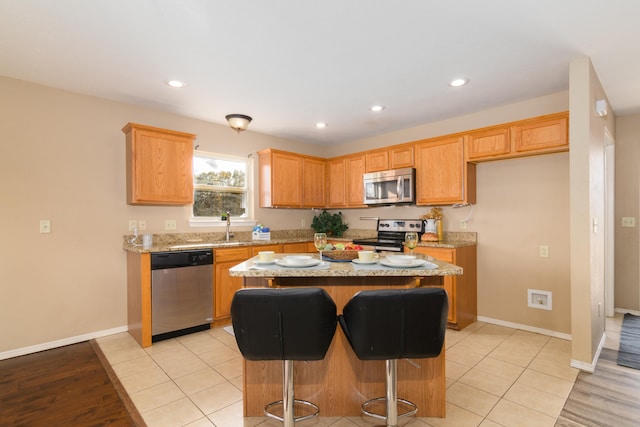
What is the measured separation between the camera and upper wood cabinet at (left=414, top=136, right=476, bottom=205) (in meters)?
3.69

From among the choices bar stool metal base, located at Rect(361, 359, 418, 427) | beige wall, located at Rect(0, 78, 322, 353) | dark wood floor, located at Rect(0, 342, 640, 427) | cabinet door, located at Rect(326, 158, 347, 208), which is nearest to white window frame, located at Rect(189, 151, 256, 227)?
beige wall, located at Rect(0, 78, 322, 353)

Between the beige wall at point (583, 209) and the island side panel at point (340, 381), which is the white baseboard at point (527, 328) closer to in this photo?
the beige wall at point (583, 209)

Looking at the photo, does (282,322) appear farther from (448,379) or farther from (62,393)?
(62,393)

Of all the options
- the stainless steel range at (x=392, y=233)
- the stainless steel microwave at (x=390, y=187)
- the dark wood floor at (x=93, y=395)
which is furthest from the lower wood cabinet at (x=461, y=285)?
the dark wood floor at (x=93, y=395)

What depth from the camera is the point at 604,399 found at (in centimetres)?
212

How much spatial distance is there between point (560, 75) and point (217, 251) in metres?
3.75

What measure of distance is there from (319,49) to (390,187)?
228cm

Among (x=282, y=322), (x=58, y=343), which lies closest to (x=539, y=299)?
(x=282, y=322)

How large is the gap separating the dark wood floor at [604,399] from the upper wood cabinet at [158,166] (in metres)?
3.80

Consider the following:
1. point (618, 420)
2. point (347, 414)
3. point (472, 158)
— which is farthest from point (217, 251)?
point (618, 420)

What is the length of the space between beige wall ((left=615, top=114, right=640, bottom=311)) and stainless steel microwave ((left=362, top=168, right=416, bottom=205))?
2.52 metres

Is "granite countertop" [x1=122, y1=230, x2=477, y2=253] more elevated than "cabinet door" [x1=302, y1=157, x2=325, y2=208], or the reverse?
"cabinet door" [x1=302, y1=157, x2=325, y2=208]

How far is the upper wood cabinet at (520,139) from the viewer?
3.04 m

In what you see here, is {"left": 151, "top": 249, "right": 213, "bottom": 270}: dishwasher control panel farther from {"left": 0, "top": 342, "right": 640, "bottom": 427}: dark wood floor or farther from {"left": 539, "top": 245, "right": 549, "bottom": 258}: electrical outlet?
{"left": 539, "top": 245, "right": 549, "bottom": 258}: electrical outlet
